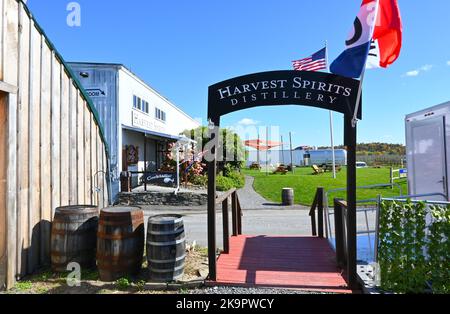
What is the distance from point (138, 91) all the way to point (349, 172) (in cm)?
1546

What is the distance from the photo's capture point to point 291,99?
441 centimetres

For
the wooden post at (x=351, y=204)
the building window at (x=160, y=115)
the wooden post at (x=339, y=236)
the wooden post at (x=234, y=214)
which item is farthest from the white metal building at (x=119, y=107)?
the wooden post at (x=351, y=204)

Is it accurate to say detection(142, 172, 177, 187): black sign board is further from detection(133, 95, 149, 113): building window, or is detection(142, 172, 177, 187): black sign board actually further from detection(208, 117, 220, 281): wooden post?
detection(208, 117, 220, 281): wooden post

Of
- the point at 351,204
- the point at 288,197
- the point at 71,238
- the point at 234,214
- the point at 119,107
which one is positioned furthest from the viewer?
the point at 119,107

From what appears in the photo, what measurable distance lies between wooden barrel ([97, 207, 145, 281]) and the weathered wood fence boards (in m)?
1.19

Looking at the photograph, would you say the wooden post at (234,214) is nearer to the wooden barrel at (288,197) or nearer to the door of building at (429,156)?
the door of building at (429,156)

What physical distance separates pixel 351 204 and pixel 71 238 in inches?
161

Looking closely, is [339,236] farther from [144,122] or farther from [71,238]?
[144,122]

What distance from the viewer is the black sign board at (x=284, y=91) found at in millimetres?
4207

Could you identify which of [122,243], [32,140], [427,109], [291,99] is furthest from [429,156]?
[32,140]

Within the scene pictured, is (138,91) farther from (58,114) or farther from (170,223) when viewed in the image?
(170,223)

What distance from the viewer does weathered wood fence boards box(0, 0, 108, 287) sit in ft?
13.6

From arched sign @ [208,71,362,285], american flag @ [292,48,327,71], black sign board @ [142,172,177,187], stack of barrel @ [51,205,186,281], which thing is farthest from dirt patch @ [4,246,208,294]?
american flag @ [292,48,327,71]
